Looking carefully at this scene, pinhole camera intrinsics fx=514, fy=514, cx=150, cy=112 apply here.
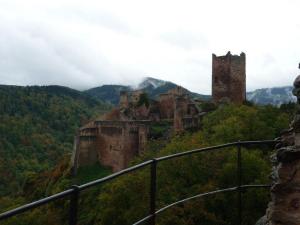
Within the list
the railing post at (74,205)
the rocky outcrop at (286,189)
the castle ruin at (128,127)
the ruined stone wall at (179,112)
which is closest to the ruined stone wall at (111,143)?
the castle ruin at (128,127)

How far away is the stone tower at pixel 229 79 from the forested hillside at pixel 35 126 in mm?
35371

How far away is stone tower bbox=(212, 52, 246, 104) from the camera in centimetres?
4822

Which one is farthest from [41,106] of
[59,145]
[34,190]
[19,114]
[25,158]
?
[34,190]

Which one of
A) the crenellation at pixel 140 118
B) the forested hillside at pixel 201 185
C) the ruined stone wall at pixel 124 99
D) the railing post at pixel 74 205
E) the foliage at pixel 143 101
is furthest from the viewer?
the ruined stone wall at pixel 124 99

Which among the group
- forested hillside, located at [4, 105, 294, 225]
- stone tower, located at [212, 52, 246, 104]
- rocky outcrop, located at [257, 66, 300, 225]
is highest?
stone tower, located at [212, 52, 246, 104]

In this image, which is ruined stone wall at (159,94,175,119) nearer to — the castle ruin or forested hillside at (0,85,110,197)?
the castle ruin

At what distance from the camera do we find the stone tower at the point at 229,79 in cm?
4822

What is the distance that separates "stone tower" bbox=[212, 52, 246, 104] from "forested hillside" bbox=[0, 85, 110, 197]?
35371 mm

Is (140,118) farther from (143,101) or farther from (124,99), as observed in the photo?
(124,99)

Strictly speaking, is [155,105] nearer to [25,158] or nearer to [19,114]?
[25,158]

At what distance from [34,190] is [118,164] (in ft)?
42.0

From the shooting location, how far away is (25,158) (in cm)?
9494

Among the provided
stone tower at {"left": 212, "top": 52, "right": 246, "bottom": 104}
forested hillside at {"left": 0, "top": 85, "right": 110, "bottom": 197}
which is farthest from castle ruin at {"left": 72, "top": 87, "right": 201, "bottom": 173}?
forested hillside at {"left": 0, "top": 85, "right": 110, "bottom": 197}

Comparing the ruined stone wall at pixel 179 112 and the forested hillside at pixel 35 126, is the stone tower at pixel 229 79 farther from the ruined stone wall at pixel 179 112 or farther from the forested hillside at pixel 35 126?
the forested hillside at pixel 35 126
